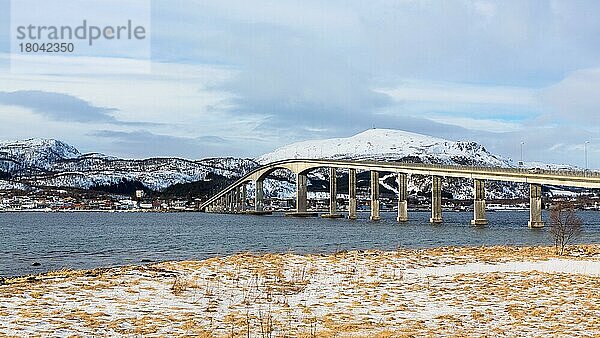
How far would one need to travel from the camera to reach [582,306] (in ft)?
66.1

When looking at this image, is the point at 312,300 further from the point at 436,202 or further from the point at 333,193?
the point at 333,193

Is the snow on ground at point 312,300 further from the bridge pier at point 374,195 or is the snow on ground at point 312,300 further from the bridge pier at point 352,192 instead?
the bridge pier at point 352,192

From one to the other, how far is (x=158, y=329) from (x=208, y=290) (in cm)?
623

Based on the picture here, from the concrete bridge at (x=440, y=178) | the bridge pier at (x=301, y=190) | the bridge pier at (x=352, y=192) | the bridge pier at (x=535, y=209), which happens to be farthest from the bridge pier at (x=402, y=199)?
the bridge pier at (x=301, y=190)

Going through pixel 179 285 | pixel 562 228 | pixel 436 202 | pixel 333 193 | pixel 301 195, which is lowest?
pixel 179 285

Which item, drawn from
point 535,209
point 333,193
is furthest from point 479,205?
point 333,193

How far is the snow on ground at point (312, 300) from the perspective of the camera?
17312 mm

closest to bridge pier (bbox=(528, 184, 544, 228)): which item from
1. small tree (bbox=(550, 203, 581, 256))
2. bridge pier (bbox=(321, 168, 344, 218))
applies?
small tree (bbox=(550, 203, 581, 256))

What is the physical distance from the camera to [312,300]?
21.8 metres

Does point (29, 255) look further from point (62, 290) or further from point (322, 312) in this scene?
point (322, 312)

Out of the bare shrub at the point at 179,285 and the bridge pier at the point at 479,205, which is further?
the bridge pier at the point at 479,205

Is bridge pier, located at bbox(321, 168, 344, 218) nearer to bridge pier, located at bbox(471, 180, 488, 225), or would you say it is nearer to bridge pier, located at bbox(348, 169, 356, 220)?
bridge pier, located at bbox(348, 169, 356, 220)

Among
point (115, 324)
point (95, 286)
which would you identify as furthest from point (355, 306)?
point (95, 286)

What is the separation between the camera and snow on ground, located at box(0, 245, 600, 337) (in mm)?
17312
